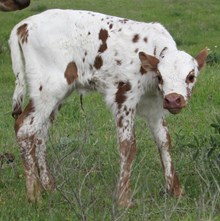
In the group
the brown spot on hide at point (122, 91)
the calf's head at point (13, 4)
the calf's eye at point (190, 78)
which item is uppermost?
the calf's head at point (13, 4)

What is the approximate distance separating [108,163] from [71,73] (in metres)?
1.18

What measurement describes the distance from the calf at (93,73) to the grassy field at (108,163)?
23cm

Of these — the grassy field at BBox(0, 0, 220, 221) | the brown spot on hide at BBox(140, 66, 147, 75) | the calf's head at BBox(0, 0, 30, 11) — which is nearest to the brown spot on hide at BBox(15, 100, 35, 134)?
the grassy field at BBox(0, 0, 220, 221)

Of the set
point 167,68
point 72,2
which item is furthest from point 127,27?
point 72,2

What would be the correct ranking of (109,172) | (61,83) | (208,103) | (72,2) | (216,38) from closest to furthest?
(61,83) → (109,172) → (208,103) → (216,38) → (72,2)

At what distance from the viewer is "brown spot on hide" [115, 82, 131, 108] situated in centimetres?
665

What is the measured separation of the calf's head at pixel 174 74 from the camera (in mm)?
6078

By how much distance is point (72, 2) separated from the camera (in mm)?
23812

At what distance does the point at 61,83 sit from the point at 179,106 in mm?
1291

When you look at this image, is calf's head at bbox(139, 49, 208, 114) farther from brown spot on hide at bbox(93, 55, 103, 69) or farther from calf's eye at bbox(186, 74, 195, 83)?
brown spot on hide at bbox(93, 55, 103, 69)

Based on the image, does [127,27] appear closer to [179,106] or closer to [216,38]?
[179,106]

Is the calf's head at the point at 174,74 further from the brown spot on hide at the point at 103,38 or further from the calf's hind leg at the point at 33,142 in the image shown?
the calf's hind leg at the point at 33,142

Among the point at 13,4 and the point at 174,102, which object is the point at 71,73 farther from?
the point at 174,102

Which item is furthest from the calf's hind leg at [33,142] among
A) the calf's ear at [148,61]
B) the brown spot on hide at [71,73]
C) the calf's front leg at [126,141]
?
the calf's ear at [148,61]
